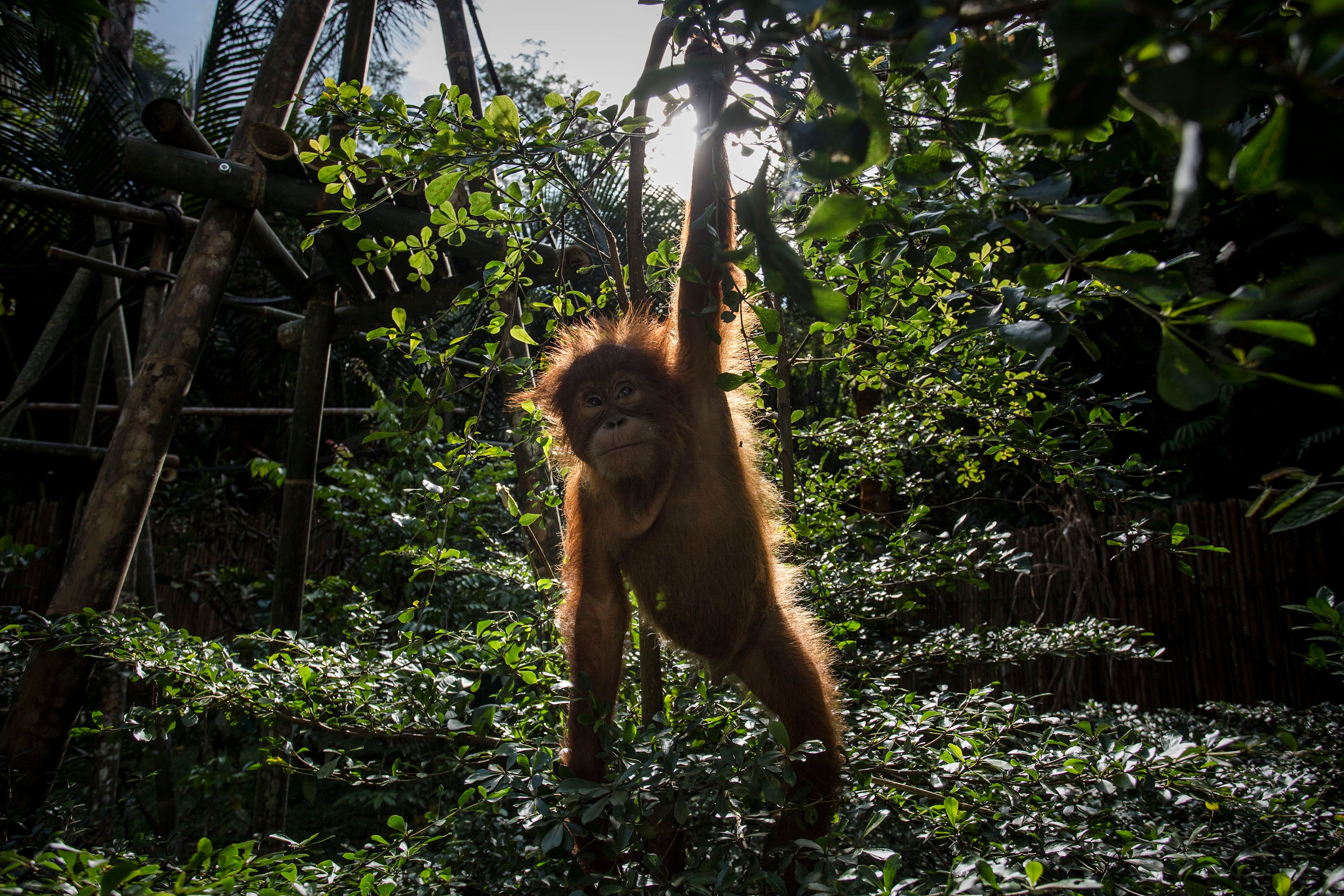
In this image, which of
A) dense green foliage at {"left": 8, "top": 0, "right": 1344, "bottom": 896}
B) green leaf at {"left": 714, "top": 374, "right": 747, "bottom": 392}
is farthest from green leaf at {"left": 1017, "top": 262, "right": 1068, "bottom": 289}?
green leaf at {"left": 714, "top": 374, "right": 747, "bottom": 392}

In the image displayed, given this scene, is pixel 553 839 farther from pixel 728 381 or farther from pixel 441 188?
pixel 441 188

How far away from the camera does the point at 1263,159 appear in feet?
1.71

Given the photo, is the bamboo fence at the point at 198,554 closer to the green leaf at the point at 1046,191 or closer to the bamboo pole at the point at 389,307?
the bamboo pole at the point at 389,307

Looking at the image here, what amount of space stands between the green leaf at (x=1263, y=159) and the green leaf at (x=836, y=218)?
281 mm

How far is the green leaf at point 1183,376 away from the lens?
0.59 meters

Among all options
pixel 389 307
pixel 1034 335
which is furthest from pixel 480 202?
pixel 389 307

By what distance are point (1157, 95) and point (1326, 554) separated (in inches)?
283

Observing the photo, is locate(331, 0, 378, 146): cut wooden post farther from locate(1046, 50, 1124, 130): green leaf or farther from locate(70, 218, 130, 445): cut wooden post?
locate(1046, 50, 1124, 130): green leaf

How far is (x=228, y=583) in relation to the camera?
5.64 m

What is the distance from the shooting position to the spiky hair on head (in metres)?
2.31

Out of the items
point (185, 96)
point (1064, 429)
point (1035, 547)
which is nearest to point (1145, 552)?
point (1035, 547)

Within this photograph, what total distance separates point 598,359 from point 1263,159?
6.28 feet

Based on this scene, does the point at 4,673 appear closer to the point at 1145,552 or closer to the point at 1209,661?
the point at 1145,552

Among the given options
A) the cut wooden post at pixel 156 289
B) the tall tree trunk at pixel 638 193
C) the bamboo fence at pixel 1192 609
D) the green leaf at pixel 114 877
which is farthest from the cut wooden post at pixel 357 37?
the bamboo fence at pixel 1192 609
